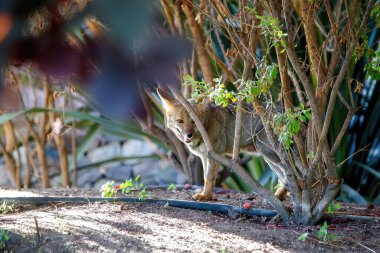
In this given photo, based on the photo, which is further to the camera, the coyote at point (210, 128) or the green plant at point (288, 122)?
the coyote at point (210, 128)

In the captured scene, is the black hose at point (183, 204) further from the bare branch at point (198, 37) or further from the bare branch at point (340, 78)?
the bare branch at point (198, 37)

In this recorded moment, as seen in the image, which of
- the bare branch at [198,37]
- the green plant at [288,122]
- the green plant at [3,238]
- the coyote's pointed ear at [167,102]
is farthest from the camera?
the coyote's pointed ear at [167,102]

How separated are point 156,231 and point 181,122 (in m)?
1.75

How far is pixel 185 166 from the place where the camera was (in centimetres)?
594

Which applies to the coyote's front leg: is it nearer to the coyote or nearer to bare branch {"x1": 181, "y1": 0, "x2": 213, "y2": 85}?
the coyote

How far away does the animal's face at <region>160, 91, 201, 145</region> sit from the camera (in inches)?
183

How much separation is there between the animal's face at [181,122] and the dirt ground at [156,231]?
998mm

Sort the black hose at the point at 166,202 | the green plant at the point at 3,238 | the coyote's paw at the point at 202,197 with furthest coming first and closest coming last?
the coyote's paw at the point at 202,197 < the black hose at the point at 166,202 < the green plant at the point at 3,238

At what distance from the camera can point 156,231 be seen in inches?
123

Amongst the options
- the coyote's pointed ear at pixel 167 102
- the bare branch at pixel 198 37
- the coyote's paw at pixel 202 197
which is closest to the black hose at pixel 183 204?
the coyote's paw at pixel 202 197

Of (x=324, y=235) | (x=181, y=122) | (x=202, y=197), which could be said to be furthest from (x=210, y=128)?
(x=324, y=235)

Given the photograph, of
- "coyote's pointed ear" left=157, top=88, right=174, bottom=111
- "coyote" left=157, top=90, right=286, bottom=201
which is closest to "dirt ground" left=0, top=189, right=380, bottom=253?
"coyote" left=157, top=90, right=286, bottom=201

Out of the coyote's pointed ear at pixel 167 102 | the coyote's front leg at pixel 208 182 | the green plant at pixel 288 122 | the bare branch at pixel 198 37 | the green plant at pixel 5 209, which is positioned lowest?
the green plant at pixel 5 209

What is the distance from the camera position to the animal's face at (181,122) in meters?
4.65
